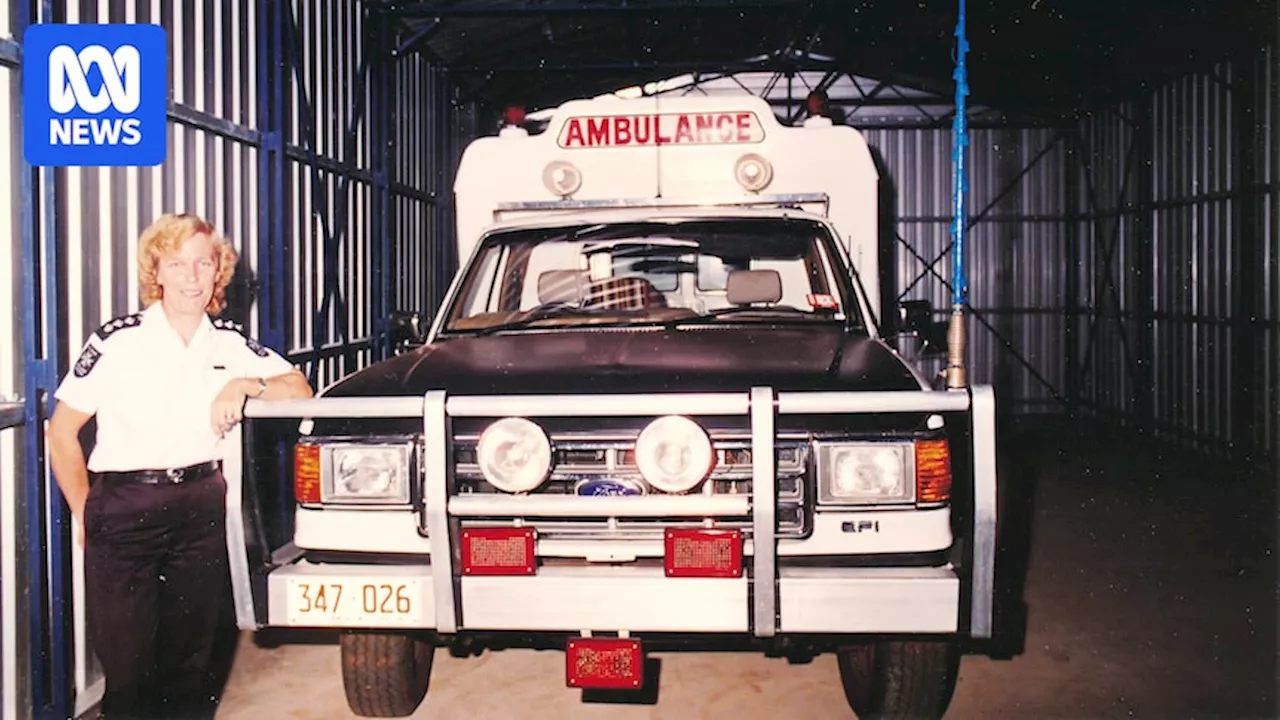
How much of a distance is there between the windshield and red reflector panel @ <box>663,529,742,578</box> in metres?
1.43

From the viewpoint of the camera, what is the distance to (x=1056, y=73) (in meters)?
13.8

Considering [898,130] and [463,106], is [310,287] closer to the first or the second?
[463,106]

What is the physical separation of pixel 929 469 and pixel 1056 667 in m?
2.46

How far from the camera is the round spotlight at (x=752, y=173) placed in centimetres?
604

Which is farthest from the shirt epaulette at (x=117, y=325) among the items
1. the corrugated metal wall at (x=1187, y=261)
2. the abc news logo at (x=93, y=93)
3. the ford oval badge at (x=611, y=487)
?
the corrugated metal wall at (x=1187, y=261)

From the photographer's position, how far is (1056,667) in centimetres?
517

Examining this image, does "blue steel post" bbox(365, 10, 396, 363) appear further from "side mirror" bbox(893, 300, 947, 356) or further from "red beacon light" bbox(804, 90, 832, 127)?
"side mirror" bbox(893, 300, 947, 356)

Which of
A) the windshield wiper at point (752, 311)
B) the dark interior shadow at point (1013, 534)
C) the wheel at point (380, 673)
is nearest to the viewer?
the wheel at point (380, 673)

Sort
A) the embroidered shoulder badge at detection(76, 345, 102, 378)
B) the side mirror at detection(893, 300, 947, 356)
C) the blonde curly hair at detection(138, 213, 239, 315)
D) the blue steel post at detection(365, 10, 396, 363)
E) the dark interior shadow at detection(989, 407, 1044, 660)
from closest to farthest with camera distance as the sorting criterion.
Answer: the embroidered shoulder badge at detection(76, 345, 102, 378)
the blonde curly hair at detection(138, 213, 239, 315)
the side mirror at detection(893, 300, 947, 356)
the dark interior shadow at detection(989, 407, 1044, 660)
the blue steel post at detection(365, 10, 396, 363)

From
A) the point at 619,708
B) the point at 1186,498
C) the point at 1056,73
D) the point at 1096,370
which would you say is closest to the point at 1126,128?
the point at 1056,73

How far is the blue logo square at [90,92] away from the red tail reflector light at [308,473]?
1.79m

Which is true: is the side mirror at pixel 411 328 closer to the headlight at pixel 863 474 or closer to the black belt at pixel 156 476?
the black belt at pixel 156 476

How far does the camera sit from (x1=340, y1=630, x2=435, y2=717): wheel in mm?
4113

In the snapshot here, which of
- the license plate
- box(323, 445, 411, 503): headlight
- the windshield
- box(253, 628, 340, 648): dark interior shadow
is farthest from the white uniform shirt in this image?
box(253, 628, 340, 648): dark interior shadow
